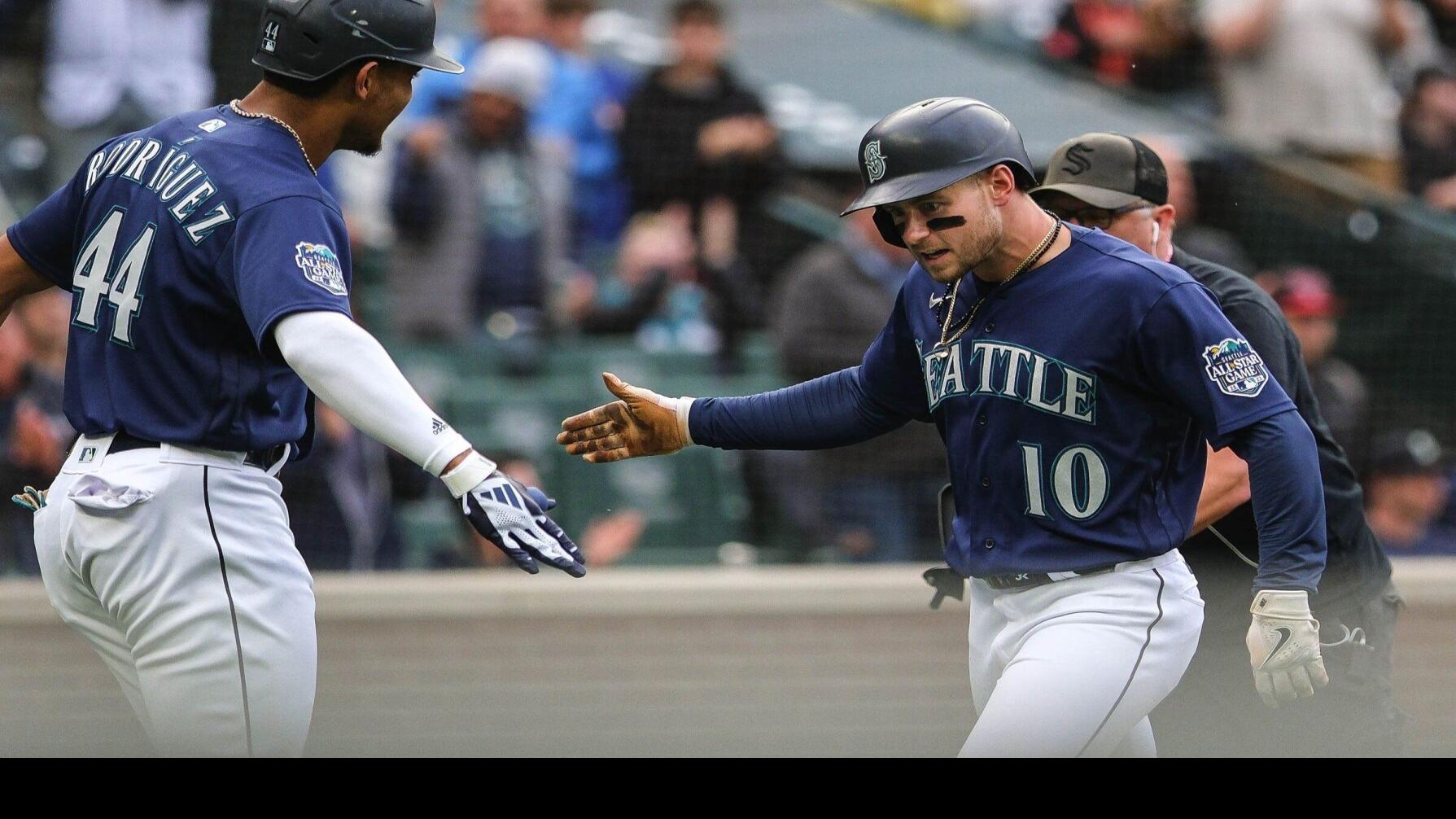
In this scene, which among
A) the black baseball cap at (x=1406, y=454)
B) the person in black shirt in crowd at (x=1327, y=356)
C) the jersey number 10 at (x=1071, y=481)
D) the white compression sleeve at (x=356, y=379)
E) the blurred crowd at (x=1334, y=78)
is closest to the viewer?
the white compression sleeve at (x=356, y=379)

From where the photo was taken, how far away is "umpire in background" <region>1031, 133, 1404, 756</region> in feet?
11.8

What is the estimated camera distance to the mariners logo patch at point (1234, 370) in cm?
297

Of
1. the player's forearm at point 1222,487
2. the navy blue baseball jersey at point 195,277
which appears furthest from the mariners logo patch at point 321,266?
the player's forearm at point 1222,487

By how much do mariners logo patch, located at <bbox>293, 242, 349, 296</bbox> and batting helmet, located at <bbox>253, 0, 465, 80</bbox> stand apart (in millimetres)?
351

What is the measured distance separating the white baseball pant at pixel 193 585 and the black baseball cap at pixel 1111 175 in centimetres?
176

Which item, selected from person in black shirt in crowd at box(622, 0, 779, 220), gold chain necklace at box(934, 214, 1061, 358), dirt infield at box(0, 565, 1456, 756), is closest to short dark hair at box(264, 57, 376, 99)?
gold chain necklace at box(934, 214, 1061, 358)

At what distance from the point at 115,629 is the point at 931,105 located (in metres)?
1.67

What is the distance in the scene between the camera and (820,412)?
3549 millimetres

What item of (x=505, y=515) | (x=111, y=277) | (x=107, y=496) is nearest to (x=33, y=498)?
(x=107, y=496)

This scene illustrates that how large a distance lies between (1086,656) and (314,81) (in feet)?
5.34

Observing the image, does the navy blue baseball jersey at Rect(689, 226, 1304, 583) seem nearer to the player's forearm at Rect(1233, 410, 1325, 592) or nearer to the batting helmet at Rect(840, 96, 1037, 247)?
the player's forearm at Rect(1233, 410, 1325, 592)

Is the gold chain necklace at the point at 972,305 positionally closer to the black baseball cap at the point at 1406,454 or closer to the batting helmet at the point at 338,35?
the batting helmet at the point at 338,35

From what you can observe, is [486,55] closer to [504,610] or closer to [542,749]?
[504,610]
